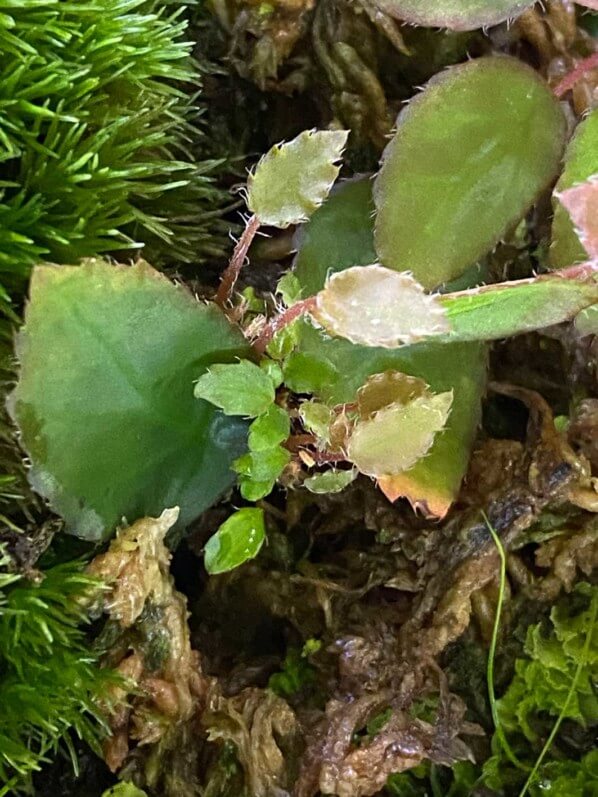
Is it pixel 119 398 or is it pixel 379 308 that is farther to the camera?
pixel 119 398

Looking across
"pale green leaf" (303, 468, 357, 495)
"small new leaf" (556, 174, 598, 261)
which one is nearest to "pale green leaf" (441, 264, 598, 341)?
"small new leaf" (556, 174, 598, 261)

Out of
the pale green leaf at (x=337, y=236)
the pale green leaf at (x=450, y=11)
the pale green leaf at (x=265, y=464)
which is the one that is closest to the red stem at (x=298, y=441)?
the pale green leaf at (x=265, y=464)

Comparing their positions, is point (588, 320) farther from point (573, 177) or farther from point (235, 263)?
point (235, 263)

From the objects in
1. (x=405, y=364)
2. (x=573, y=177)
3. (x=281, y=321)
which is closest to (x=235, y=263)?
(x=281, y=321)

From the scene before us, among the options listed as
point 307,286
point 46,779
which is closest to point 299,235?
point 307,286

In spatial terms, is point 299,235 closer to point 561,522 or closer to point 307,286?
point 307,286

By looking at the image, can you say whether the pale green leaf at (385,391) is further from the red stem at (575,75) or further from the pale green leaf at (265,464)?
the red stem at (575,75)

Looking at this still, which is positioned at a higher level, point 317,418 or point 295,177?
point 295,177
